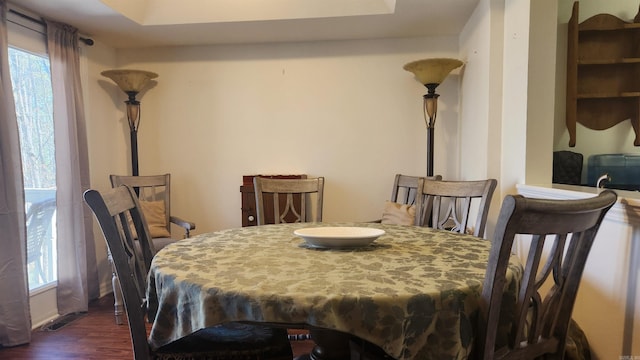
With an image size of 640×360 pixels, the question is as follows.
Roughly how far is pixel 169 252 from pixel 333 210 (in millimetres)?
2151

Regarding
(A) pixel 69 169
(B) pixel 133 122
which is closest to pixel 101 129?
(B) pixel 133 122

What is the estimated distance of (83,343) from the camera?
239cm

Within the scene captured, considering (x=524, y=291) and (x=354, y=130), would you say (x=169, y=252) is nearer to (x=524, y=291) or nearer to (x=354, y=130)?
(x=524, y=291)

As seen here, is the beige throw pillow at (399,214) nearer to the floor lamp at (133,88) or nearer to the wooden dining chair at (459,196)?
the wooden dining chair at (459,196)

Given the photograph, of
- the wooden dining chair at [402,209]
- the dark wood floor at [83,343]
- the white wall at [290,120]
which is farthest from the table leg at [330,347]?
the white wall at [290,120]

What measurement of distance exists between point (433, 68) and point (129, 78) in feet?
7.65

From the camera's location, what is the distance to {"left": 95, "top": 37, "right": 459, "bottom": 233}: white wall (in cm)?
334

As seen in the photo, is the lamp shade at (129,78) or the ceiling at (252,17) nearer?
the ceiling at (252,17)

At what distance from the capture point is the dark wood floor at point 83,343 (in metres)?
2.24

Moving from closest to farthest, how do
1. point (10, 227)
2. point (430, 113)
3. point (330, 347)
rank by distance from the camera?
point (330, 347) → point (10, 227) → point (430, 113)

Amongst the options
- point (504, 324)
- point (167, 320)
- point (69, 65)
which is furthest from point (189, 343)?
point (69, 65)

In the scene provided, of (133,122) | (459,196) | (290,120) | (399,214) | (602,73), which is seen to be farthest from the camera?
(290,120)

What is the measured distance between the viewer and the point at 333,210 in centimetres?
345

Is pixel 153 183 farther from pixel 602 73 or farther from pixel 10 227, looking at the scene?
pixel 602 73
